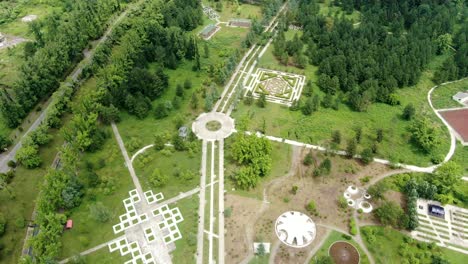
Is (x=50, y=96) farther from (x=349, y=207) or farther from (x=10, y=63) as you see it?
(x=349, y=207)

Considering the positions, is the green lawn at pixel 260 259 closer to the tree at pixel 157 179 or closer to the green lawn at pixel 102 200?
the tree at pixel 157 179

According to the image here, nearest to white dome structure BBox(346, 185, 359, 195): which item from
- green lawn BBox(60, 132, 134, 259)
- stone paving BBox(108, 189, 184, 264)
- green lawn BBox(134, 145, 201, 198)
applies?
green lawn BBox(134, 145, 201, 198)

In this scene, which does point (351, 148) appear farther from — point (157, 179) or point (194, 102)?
point (157, 179)

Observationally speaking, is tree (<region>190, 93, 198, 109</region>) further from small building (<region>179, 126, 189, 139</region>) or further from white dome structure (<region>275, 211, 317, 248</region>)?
white dome structure (<region>275, 211, 317, 248</region>)

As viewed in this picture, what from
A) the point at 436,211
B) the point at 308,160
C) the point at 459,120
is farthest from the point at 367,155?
the point at 459,120

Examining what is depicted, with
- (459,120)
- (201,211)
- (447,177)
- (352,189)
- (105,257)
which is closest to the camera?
(105,257)

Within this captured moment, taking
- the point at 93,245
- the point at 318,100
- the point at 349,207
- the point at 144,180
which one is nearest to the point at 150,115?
the point at 144,180

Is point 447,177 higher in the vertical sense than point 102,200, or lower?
higher
